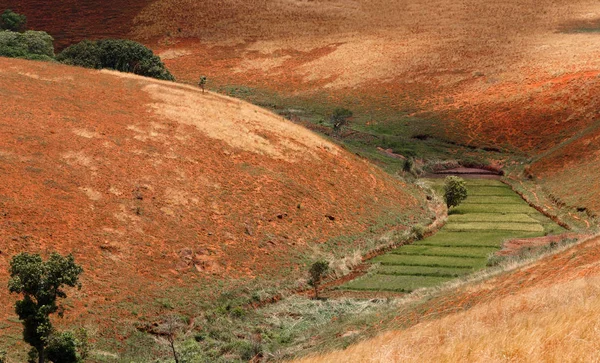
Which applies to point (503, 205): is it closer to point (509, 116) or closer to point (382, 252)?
point (382, 252)

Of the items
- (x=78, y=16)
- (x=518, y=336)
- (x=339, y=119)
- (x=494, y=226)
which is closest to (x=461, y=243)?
(x=494, y=226)

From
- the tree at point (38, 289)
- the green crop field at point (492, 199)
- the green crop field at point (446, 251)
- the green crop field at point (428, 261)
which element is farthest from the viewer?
the green crop field at point (492, 199)

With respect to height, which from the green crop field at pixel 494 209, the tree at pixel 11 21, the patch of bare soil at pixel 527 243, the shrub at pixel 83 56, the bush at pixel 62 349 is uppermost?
the tree at pixel 11 21

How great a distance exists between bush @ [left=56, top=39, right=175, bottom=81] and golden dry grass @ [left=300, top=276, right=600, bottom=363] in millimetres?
72747

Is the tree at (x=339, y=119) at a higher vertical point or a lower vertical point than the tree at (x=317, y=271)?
higher

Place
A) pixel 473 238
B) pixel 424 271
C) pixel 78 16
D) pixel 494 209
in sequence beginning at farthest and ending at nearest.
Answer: pixel 78 16
pixel 494 209
pixel 473 238
pixel 424 271

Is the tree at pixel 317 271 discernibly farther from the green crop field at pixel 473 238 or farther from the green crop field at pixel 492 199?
the green crop field at pixel 492 199

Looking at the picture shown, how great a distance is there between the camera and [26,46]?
89.2 m

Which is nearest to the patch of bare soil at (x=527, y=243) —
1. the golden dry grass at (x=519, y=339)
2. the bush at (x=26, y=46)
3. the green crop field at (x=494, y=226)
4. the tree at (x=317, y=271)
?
the green crop field at (x=494, y=226)

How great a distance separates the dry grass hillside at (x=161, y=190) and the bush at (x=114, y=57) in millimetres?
13863

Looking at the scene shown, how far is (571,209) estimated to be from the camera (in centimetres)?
6006

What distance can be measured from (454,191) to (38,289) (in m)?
39.6

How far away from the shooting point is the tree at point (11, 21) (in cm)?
12775

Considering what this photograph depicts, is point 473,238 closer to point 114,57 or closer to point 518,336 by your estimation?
point 518,336
